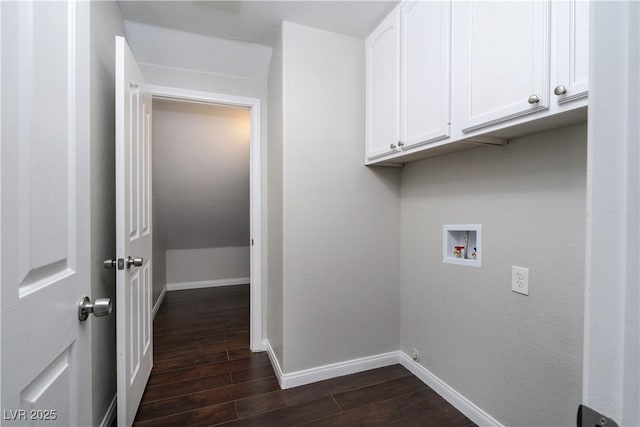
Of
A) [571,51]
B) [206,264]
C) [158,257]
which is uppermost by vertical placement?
[571,51]

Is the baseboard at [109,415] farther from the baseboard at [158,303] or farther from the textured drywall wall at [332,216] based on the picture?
the baseboard at [158,303]

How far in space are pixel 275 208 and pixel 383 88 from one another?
3.59ft

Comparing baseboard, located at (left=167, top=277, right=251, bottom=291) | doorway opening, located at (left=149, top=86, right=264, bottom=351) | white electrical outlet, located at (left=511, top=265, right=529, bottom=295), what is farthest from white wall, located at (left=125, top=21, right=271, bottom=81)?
baseboard, located at (left=167, top=277, right=251, bottom=291)

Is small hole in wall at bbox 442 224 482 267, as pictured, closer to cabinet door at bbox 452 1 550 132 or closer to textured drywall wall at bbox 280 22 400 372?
textured drywall wall at bbox 280 22 400 372

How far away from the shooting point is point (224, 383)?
1.95 meters

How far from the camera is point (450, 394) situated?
1.73 meters

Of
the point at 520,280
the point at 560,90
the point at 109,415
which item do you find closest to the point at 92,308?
the point at 109,415

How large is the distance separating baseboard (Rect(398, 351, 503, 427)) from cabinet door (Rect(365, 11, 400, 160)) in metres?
1.49

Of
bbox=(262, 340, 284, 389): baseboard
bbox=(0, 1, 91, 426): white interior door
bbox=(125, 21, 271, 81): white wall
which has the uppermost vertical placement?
bbox=(125, 21, 271, 81): white wall

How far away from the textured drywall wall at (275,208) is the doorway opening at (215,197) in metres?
0.14

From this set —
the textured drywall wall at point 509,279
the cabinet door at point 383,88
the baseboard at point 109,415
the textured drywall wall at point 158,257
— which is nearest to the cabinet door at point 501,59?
the textured drywall wall at point 509,279

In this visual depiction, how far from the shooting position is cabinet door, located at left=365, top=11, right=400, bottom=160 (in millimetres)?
1716

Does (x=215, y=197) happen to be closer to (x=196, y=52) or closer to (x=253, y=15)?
(x=196, y=52)

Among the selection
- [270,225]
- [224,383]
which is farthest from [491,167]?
[224,383]
